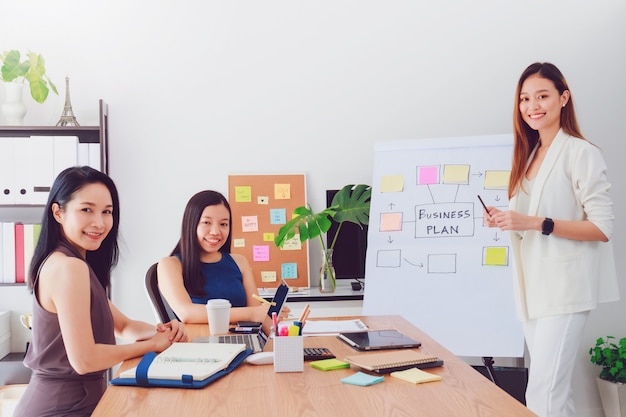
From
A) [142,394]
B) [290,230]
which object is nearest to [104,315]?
[142,394]

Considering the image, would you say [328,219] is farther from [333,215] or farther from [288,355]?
[288,355]

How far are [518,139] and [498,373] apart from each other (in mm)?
1458

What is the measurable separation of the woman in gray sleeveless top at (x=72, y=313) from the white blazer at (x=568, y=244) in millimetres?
1315

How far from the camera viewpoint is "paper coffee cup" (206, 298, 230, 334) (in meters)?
2.13

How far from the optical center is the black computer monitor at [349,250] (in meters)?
3.86

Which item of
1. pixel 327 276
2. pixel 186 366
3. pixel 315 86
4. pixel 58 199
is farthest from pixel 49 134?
pixel 186 366

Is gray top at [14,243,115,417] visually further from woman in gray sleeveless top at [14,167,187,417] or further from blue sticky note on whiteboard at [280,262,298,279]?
blue sticky note on whiteboard at [280,262,298,279]

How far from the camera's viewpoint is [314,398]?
1423mm

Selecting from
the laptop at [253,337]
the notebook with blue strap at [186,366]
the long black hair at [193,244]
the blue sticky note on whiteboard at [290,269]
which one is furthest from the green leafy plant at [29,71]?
the notebook with blue strap at [186,366]

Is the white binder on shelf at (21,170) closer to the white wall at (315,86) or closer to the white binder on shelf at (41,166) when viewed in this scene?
the white binder on shelf at (41,166)

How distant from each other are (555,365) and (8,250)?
2.74 meters

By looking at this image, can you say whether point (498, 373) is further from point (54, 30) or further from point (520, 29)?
point (54, 30)

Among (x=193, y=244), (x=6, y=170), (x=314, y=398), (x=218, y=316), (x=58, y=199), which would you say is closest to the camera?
(x=314, y=398)

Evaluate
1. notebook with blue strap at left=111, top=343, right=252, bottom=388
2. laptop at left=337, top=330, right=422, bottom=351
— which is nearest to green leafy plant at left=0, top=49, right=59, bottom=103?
notebook with blue strap at left=111, top=343, right=252, bottom=388
